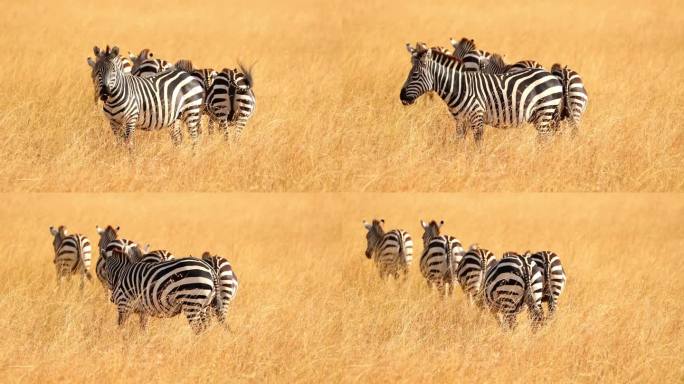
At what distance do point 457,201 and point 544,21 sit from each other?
16.1 ft

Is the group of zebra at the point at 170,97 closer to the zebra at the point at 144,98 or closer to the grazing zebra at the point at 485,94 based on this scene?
the zebra at the point at 144,98

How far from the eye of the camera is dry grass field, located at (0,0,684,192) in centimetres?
1370

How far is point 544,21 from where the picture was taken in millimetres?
23844

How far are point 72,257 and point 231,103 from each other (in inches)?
147

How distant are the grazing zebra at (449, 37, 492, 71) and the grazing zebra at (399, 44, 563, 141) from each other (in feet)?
5.73

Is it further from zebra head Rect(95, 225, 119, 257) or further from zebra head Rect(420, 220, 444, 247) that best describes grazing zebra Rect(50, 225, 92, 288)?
zebra head Rect(420, 220, 444, 247)

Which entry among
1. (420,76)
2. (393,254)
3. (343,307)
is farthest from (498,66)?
(343,307)

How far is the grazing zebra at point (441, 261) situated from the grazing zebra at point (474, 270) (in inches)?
21.1

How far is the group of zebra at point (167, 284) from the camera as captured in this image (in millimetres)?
11867

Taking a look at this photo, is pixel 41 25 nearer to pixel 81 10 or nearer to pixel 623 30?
pixel 81 10

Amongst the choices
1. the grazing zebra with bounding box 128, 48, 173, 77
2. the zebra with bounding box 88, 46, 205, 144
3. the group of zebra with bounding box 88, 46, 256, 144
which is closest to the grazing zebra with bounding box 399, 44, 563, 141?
the group of zebra with bounding box 88, 46, 256, 144

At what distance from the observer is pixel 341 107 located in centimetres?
1641

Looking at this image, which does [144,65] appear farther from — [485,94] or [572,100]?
[572,100]

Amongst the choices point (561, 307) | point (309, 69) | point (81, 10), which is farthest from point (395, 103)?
point (81, 10)
